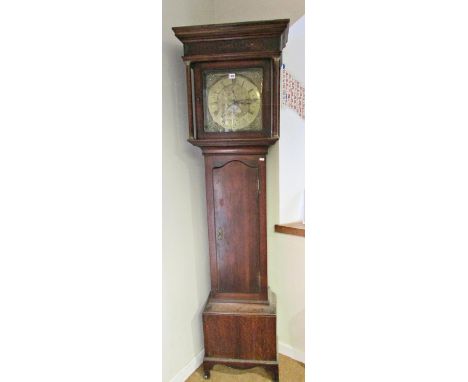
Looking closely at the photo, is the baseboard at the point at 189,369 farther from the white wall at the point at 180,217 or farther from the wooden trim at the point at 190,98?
the wooden trim at the point at 190,98

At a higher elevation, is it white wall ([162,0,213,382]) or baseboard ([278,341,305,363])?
white wall ([162,0,213,382])

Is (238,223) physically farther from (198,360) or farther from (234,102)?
(198,360)

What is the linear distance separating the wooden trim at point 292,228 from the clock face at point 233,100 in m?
0.59

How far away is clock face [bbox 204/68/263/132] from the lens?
44.2 inches

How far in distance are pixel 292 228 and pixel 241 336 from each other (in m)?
0.59

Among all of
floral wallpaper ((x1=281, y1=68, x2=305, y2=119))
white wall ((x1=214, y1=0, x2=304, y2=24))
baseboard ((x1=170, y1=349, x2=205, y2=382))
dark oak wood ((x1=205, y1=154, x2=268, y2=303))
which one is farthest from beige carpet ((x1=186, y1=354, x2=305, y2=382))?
white wall ((x1=214, y1=0, x2=304, y2=24))

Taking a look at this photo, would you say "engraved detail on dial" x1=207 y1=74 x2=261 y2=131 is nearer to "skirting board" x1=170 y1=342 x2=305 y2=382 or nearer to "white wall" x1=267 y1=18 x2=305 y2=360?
"white wall" x1=267 y1=18 x2=305 y2=360

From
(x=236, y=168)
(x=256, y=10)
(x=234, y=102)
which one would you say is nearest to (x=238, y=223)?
(x=236, y=168)

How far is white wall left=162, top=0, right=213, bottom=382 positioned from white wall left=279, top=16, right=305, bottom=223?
1.56 feet

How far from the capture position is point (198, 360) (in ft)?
4.52

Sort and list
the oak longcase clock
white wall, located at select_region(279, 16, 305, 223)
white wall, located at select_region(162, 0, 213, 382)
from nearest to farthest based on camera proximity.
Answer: the oak longcase clock → white wall, located at select_region(162, 0, 213, 382) → white wall, located at select_region(279, 16, 305, 223)
